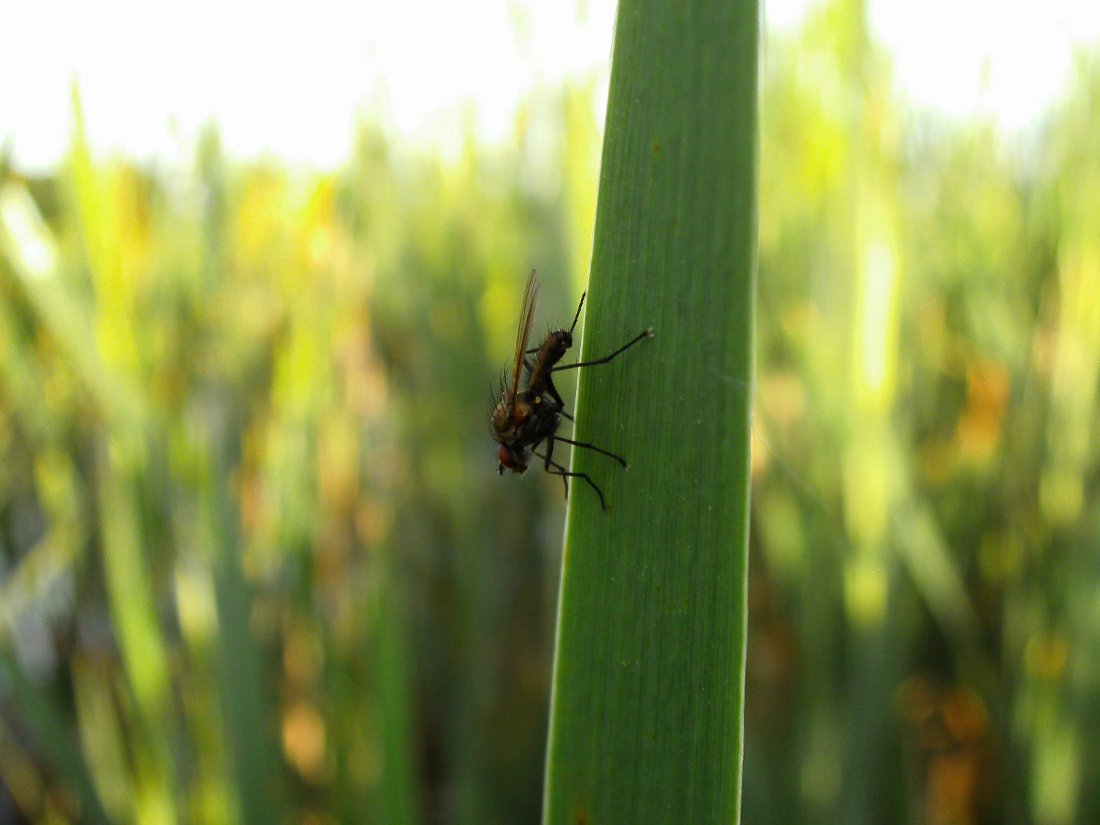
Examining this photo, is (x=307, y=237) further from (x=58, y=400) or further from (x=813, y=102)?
(x=813, y=102)

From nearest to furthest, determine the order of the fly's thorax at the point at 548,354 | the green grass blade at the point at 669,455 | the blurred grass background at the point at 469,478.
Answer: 1. the green grass blade at the point at 669,455
2. the fly's thorax at the point at 548,354
3. the blurred grass background at the point at 469,478

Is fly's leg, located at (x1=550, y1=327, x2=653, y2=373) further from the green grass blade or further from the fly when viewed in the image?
the fly

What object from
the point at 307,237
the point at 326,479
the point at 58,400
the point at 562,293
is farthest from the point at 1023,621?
the point at 58,400

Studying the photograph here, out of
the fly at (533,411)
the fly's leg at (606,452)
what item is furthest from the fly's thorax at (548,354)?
the fly's leg at (606,452)

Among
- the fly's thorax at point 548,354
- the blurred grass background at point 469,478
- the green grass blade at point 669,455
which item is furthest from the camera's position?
the blurred grass background at point 469,478

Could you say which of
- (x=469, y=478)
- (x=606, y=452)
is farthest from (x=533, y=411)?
(x=469, y=478)

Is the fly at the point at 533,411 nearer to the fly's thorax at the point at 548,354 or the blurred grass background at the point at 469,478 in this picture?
the fly's thorax at the point at 548,354

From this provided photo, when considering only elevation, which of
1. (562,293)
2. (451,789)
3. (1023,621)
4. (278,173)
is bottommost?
(451,789)
